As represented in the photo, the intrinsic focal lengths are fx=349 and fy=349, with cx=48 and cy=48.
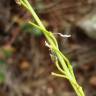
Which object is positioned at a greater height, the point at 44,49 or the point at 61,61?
the point at 61,61

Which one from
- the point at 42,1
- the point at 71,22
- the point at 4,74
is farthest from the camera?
the point at 71,22

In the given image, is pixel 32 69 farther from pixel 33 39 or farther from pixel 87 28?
pixel 87 28

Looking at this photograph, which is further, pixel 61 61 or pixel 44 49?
pixel 44 49

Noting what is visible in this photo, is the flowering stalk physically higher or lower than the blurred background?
higher

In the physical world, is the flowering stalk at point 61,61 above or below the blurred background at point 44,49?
above

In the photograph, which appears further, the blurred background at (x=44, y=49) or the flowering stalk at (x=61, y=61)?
the blurred background at (x=44, y=49)

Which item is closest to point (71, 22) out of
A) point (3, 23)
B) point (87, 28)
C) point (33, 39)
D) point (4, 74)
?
point (87, 28)

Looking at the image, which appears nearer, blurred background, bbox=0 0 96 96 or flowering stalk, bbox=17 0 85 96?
flowering stalk, bbox=17 0 85 96

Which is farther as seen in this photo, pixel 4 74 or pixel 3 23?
pixel 3 23
